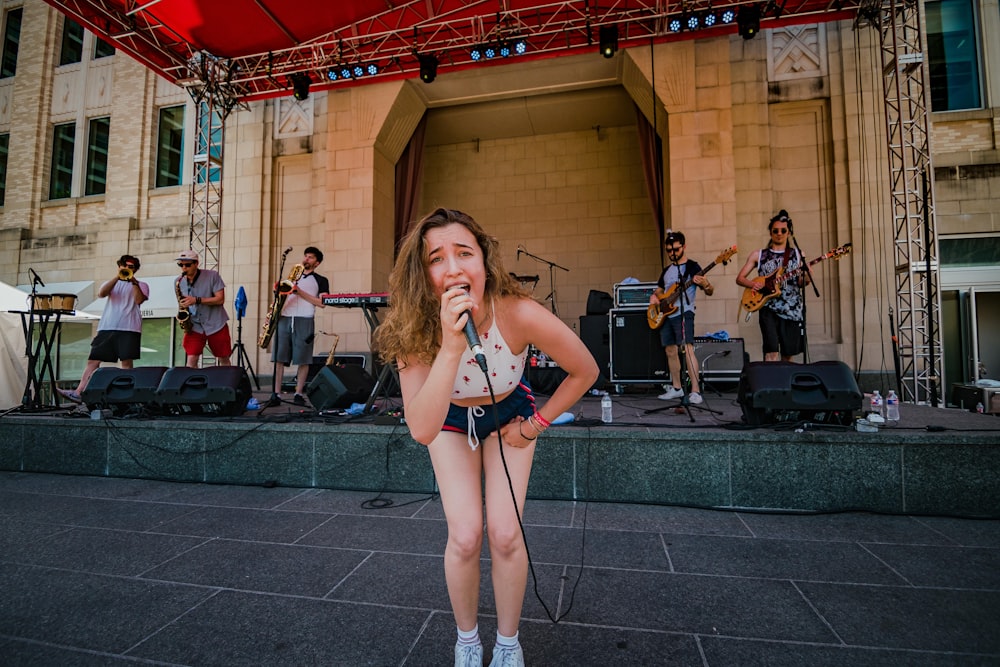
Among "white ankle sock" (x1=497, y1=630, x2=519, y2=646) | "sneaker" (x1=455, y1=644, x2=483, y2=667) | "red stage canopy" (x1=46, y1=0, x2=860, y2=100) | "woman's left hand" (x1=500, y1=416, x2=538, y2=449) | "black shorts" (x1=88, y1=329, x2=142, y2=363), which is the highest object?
"red stage canopy" (x1=46, y1=0, x2=860, y2=100)

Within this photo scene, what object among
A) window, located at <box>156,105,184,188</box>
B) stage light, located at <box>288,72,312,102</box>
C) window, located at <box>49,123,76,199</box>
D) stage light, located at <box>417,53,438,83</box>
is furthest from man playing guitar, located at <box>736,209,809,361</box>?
window, located at <box>49,123,76,199</box>

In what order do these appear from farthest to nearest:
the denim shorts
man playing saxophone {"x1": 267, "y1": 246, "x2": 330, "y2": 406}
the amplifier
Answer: the amplifier
man playing saxophone {"x1": 267, "y1": 246, "x2": 330, "y2": 406}
the denim shorts

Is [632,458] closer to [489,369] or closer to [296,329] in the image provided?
[489,369]

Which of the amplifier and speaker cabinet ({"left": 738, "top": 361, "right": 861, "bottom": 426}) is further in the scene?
the amplifier

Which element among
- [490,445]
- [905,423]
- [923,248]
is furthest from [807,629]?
[923,248]

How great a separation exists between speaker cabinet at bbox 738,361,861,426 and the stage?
0.14 m

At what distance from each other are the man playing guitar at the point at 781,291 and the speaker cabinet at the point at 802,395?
154 cm

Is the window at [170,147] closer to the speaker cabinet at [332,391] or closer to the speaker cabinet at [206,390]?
the speaker cabinet at [206,390]

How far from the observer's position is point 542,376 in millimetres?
7090

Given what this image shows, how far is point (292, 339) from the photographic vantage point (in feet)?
19.0

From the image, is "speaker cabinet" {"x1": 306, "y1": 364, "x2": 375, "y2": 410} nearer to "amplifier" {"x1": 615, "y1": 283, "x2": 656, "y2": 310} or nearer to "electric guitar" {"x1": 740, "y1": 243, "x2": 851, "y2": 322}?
"electric guitar" {"x1": 740, "y1": 243, "x2": 851, "y2": 322}

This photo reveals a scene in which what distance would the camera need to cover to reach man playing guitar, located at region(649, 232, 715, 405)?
17.0 feet

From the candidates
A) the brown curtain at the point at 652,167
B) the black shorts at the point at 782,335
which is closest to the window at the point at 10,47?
the brown curtain at the point at 652,167

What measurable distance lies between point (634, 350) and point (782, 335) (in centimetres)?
211
